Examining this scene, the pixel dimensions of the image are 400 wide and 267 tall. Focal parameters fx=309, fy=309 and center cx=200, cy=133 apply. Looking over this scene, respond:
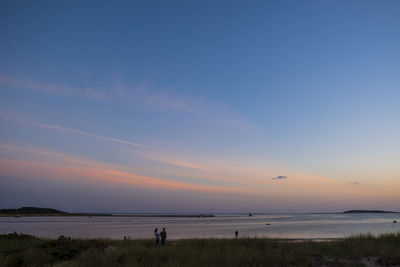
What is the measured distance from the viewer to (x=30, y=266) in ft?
44.9

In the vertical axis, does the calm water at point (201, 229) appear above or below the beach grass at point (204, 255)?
below

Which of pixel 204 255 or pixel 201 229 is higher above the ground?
pixel 204 255

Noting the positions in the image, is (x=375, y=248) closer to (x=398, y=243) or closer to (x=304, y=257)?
(x=398, y=243)

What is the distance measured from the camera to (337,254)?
17.0 meters

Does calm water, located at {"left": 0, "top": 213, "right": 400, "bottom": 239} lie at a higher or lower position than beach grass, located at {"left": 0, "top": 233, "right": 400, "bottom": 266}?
lower

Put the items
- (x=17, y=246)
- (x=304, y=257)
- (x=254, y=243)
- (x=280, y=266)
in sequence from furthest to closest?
(x=254, y=243)
(x=17, y=246)
(x=304, y=257)
(x=280, y=266)

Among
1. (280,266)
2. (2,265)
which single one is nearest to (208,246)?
(280,266)

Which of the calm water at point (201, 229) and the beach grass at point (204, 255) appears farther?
the calm water at point (201, 229)

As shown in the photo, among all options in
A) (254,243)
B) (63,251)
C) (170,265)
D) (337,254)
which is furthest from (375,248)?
(63,251)

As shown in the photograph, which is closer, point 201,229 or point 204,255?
point 204,255

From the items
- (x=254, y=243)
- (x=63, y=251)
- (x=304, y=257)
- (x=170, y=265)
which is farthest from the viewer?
(x=254, y=243)

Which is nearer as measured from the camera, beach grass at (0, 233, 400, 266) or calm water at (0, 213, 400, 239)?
beach grass at (0, 233, 400, 266)

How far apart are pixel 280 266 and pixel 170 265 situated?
15.8 feet

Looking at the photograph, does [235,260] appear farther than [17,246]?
No
